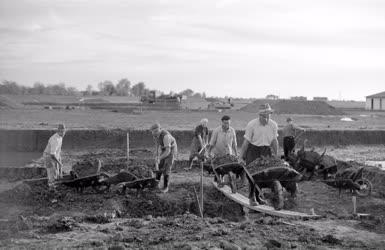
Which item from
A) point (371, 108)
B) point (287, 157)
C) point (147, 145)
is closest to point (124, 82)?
point (371, 108)

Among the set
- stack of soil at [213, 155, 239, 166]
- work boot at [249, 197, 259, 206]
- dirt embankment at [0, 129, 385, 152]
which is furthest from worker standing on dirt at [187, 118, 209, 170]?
dirt embankment at [0, 129, 385, 152]

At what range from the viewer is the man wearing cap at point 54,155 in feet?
35.6

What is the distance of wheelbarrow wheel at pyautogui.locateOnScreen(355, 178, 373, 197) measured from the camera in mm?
11087

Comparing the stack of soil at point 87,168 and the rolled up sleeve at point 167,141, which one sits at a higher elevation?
the rolled up sleeve at point 167,141

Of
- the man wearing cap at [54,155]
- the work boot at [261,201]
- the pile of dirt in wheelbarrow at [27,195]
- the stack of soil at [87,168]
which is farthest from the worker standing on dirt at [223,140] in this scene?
the pile of dirt in wheelbarrow at [27,195]

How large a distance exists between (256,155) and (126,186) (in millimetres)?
2787

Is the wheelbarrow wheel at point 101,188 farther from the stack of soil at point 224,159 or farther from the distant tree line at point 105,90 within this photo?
the distant tree line at point 105,90

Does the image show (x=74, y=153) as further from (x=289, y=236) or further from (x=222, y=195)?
(x=289, y=236)

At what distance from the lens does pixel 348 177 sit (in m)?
11.2

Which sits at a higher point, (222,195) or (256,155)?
(256,155)

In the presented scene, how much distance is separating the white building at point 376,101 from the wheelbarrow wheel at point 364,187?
49631mm

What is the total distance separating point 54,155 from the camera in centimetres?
1086

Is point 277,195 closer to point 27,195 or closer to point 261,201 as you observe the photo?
point 261,201

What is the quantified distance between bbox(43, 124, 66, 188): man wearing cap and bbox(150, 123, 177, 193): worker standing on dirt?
1.99 metres
